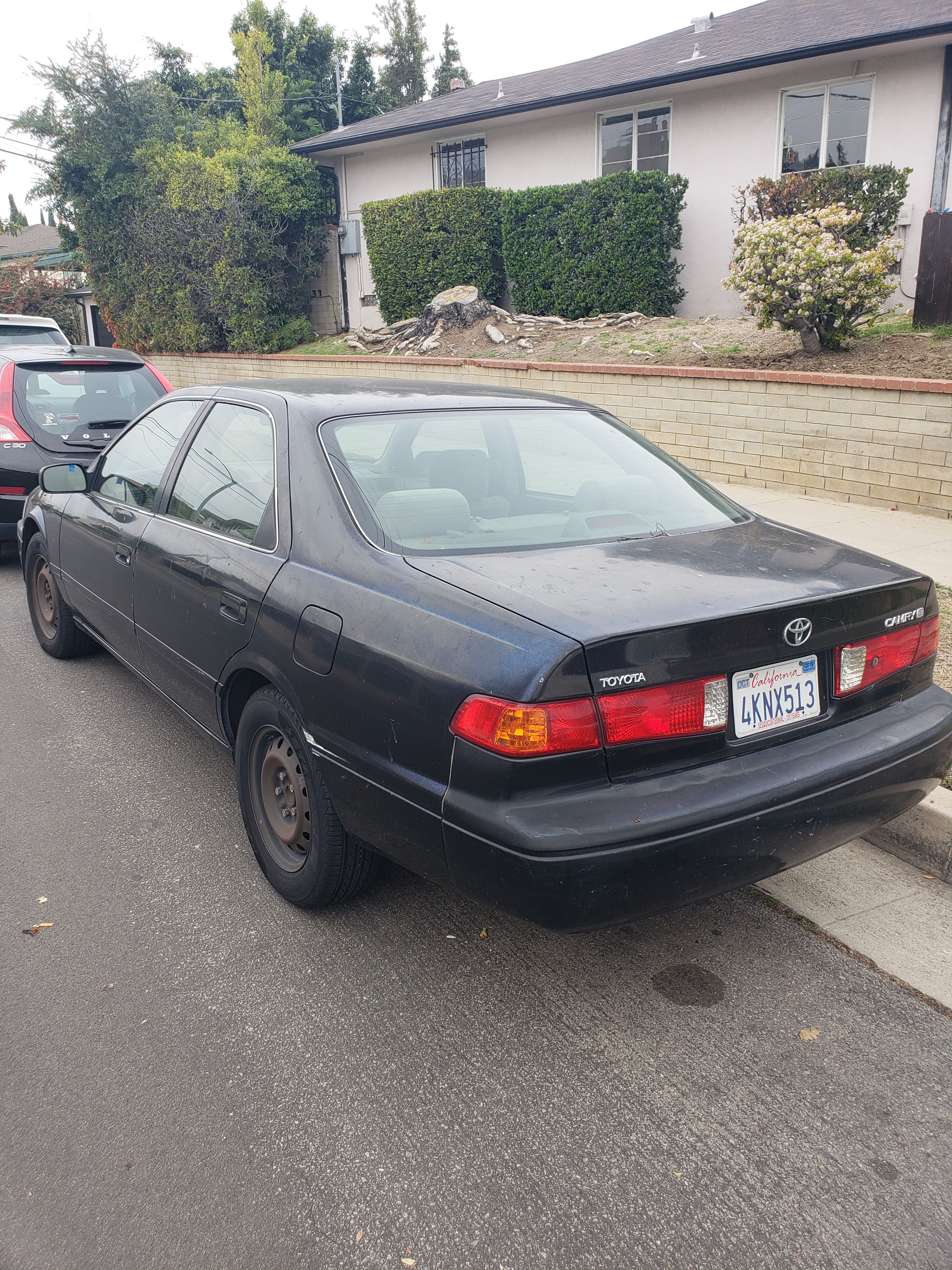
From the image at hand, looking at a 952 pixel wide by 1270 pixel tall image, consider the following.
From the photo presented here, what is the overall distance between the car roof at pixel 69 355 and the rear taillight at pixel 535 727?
6949 millimetres

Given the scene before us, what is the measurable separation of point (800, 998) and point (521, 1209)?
109 cm

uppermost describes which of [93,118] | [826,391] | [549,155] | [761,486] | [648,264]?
[93,118]

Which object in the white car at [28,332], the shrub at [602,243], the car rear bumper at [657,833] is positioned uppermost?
the shrub at [602,243]

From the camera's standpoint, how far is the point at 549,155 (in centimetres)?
1870

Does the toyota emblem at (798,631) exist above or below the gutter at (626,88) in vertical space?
below

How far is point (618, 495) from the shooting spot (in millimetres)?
3379

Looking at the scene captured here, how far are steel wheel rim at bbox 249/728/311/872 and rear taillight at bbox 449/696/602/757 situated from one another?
954 millimetres

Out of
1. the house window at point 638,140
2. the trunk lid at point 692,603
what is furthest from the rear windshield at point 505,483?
the house window at point 638,140

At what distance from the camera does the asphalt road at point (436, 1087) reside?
6.69 ft

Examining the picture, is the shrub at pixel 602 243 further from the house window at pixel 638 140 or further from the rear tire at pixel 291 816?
the rear tire at pixel 291 816

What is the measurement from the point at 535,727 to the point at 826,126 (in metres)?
15.8

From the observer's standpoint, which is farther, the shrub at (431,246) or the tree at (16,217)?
the tree at (16,217)

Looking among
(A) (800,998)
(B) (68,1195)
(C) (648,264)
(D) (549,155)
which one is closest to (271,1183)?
(B) (68,1195)

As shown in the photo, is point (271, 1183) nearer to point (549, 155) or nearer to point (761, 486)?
point (761, 486)
